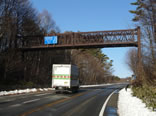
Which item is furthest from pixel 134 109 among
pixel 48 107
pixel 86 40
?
pixel 86 40

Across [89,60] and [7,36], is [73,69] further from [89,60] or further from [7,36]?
[89,60]

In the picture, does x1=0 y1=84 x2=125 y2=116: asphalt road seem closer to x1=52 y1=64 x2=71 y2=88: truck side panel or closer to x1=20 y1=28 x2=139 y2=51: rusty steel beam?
x1=52 y1=64 x2=71 y2=88: truck side panel

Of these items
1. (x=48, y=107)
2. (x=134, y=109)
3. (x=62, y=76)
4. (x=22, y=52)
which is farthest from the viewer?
(x=22, y=52)

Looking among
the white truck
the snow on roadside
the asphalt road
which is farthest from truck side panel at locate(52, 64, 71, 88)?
the snow on roadside

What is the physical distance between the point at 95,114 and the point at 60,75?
13.3 m

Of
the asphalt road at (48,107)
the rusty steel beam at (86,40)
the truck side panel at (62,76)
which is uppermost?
the rusty steel beam at (86,40)

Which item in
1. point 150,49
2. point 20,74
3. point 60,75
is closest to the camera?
point 150,49

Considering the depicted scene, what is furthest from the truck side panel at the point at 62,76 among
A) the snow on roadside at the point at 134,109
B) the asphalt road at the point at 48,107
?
the snow on roadside at the point at 134,109

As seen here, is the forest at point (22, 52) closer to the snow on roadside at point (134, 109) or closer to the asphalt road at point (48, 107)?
the asphalt road at point (48, 107)

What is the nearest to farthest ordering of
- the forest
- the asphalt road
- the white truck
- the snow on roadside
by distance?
the snow on roadside < the asphalt road < the white truck < the forest

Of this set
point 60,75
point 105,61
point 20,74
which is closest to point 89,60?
point 105,61

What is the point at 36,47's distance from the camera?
1519 inches

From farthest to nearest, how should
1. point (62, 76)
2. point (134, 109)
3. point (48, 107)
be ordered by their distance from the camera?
point (62, 76)
point (48, 107)
point (134, 109)

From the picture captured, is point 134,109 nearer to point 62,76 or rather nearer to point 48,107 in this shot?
point 48,107
